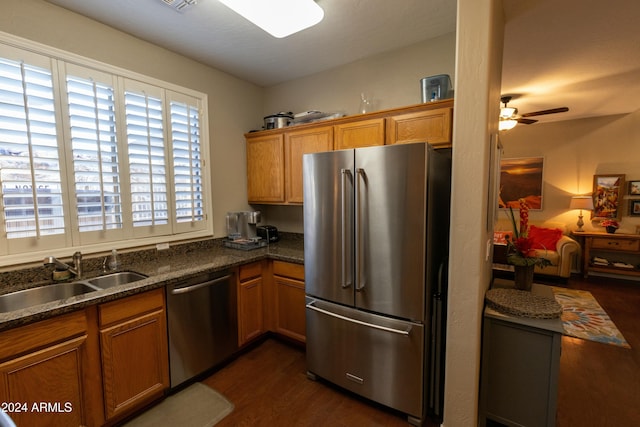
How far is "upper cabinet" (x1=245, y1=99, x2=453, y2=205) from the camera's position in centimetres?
210

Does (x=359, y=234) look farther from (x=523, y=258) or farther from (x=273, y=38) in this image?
(x=273, y=38)

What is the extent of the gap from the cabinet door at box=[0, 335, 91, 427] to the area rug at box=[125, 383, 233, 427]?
0.36 metres

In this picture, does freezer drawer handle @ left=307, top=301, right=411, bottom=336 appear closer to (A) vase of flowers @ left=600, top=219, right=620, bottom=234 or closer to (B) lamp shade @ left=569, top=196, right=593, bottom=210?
(B) lamp shade @ left=569, top=196, right=593, bottom=210

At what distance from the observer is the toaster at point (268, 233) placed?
10.1 feet

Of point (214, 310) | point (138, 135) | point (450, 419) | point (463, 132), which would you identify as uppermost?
point (138, 135)

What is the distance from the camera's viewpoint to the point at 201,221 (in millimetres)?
2830

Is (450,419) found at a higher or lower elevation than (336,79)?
lower

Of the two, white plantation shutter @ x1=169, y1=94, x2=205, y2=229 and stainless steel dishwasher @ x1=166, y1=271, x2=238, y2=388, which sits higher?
white plantation shutter @ x1=169, y1=94, x2=205, y2=229

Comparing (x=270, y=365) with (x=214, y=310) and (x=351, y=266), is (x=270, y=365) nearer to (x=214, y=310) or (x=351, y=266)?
(x=214, y=310)

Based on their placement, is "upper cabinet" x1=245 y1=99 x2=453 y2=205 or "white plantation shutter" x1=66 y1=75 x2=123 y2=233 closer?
"white plantation shutter" x1=66 y1=75 x2=123 y2=233

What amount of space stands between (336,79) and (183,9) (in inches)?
58.3

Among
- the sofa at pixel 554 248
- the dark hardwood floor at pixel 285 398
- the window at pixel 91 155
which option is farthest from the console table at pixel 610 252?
the window at pixel 91 155

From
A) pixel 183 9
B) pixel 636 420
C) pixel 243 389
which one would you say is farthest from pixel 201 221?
pixel 636 420

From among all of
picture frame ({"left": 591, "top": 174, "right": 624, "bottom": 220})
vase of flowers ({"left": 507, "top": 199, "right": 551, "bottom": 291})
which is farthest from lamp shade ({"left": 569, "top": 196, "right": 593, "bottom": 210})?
vase of flowers ({"left": 507, "top": 199, "right": 551, "bottom": 291})
